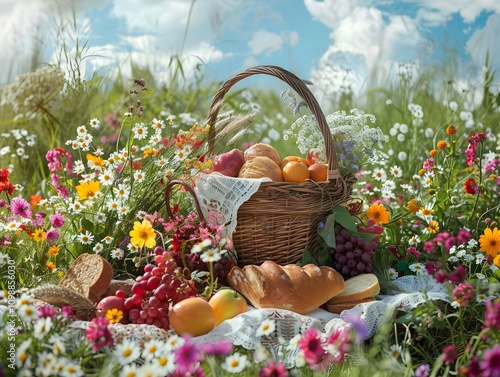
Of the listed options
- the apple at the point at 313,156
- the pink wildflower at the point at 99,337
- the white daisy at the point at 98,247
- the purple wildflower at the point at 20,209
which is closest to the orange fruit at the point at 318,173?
the apple at the point at 313,156

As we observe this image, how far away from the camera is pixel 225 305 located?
2.88 m

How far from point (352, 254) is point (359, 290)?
0.29 meters

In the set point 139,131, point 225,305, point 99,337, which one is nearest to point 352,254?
point 225,305

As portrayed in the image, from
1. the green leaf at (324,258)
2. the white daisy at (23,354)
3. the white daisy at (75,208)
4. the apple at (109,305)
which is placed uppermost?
the white daisy at (75,208)

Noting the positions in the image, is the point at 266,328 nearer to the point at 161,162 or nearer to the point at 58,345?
the point at 58,345

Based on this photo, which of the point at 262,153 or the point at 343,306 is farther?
the point at 262,153

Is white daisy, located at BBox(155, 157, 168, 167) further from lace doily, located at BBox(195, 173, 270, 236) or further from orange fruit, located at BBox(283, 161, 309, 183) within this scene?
orange fruit, located at BBox(283, 161, 309, 183)

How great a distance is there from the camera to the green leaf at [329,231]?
3.40 meters

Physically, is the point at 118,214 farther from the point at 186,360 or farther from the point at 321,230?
the point at 186,360

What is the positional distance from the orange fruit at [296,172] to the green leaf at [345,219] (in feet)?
0.82

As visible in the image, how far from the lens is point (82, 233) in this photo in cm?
372

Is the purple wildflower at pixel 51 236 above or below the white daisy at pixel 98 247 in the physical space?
above

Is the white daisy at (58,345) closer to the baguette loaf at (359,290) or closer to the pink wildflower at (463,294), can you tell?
the pink wildflower at (463,294)

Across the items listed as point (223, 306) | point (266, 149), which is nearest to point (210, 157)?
point (266, 149)
